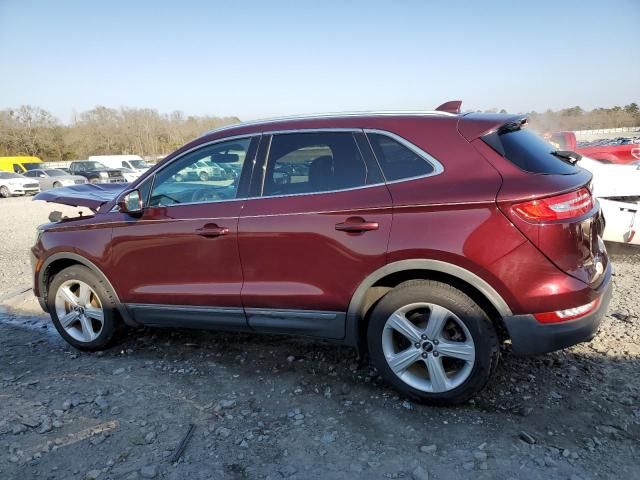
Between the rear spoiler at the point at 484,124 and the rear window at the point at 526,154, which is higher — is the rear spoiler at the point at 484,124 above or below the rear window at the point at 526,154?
above

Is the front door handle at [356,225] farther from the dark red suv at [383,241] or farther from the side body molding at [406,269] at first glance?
the side body molding at [406,269]

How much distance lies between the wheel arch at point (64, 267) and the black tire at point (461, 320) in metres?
2.10

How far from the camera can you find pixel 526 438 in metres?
2.58

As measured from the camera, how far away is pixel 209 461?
2.54m

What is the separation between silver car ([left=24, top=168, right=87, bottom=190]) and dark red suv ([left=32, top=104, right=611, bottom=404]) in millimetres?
26037

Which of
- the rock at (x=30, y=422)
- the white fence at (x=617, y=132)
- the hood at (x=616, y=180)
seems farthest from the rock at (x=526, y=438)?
the white fence at (x=617, y=132)

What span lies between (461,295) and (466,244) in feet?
1.06

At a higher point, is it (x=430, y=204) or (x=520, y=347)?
(x=430, y=204)

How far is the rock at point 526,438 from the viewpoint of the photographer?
2.56 meters

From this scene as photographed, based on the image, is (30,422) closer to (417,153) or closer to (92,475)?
(92,475)

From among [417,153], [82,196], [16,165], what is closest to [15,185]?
[16,165]

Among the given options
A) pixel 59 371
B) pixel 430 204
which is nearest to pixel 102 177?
pixel 59 371

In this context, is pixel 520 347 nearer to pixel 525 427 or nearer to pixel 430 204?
pixel 525 427

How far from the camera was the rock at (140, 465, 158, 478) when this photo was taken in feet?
8.00
